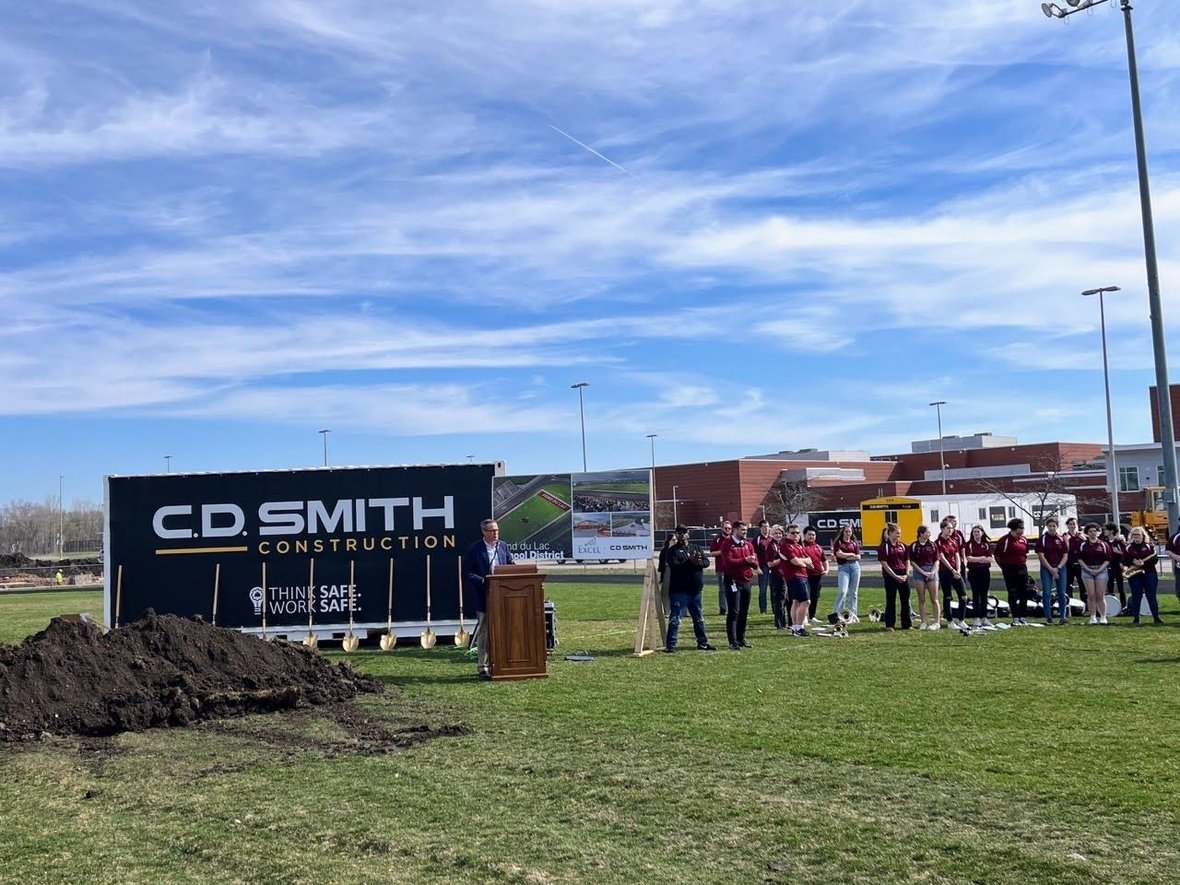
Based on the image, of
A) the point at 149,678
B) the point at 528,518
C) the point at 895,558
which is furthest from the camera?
the point at 528,518

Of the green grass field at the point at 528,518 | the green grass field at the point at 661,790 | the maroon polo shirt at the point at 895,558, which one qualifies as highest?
the green grass field at the point at 528,518

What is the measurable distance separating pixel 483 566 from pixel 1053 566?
1003 cm

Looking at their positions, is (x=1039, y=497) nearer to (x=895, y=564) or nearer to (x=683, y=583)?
(x=895, y=564)

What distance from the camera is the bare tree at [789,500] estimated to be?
2709 inches

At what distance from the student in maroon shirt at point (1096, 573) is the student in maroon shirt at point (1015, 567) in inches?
36.9

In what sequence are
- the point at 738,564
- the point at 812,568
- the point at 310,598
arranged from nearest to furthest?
the point at 738,564 < the point at 310,598 < the point at 812,568

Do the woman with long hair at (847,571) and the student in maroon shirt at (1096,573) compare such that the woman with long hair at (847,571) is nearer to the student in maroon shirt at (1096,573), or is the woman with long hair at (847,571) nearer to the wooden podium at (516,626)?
the student in maroon shirt at (1096,573)

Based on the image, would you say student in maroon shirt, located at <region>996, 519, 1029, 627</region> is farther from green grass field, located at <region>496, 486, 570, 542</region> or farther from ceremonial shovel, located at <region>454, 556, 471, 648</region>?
green grass field, located at <region>496, 486, 570, 542</region>

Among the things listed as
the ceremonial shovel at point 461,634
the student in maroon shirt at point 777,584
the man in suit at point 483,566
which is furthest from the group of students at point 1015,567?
the ceremonial shovel at point 461,634

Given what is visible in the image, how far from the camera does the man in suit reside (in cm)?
1301

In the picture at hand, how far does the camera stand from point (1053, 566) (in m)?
18.1

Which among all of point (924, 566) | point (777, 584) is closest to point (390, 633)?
point (777, 584)

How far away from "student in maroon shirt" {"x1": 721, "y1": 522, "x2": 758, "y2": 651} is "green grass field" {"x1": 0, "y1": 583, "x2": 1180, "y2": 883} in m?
2.93

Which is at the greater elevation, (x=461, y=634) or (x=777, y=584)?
(x=777, y=584)
